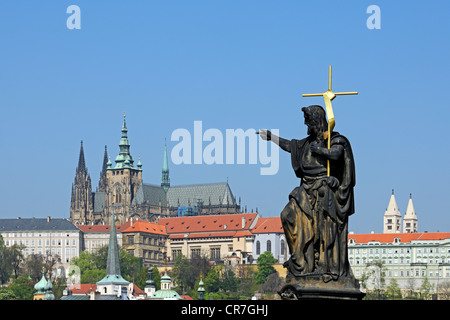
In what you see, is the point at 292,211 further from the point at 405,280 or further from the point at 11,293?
the point at 405,280

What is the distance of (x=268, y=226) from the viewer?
193375 mm

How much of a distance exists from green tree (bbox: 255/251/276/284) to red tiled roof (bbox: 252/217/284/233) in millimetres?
8157

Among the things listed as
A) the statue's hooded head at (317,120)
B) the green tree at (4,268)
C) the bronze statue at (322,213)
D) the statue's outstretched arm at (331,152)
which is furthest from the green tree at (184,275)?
the statue's outstretched arm at (331,152)

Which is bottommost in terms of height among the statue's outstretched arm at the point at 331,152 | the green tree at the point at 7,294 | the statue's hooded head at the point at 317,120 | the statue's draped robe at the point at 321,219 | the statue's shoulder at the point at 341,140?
the green tree at the point at 7,294

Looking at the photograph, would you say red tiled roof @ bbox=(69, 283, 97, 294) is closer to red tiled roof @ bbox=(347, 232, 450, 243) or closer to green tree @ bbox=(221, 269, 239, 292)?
green tree @ bbox=(221, 269, 239, 292)

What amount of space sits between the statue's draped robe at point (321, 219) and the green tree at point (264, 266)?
162 metres

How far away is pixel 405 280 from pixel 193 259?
111 feet

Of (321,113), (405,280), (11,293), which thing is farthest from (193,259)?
(321,113)

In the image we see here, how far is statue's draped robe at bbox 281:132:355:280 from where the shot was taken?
10.6 m

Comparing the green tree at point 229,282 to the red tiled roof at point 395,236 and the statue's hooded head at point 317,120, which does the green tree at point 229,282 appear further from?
the statue's hooded head at point 317,120

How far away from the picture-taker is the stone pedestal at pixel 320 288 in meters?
10.3
